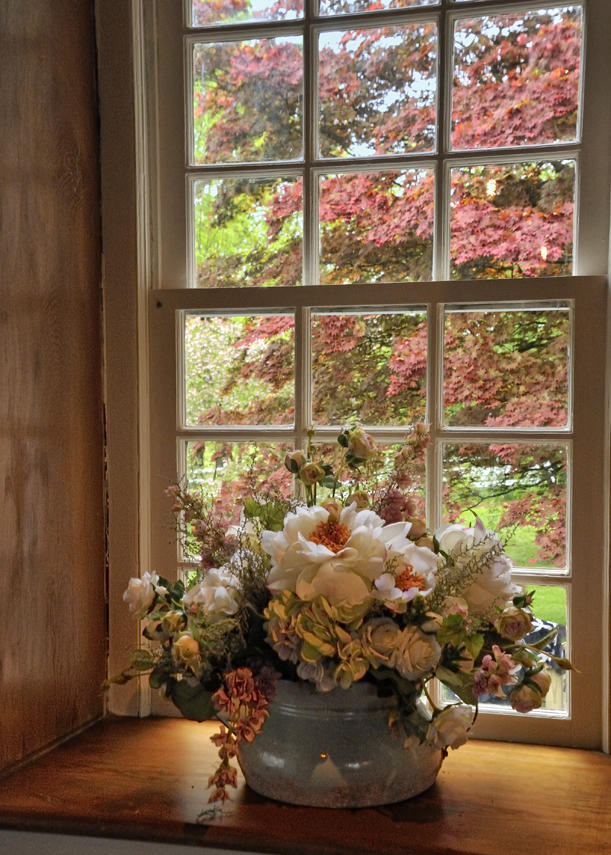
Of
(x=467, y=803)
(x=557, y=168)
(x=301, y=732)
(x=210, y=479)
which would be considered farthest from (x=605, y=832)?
(x=557, y=168)

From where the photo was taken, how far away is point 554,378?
153 cm

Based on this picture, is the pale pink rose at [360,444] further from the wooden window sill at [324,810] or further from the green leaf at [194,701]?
the wooden window sill at [324,810]

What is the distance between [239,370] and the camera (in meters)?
1.66

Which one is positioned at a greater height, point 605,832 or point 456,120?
point 456,120

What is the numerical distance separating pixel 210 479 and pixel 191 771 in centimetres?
55

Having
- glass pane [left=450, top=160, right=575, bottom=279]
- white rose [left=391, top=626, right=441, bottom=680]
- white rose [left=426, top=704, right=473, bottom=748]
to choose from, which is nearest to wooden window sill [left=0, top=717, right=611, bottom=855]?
white rose [left=426, top=704, right=473, bottom=748]

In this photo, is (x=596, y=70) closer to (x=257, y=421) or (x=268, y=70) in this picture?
(x=268, y=70)

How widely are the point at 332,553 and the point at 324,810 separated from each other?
0.43 metres

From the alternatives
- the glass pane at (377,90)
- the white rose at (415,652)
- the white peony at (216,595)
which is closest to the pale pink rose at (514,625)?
the white rose at (415,652)

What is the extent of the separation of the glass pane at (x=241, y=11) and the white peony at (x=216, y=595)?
111 centimetres

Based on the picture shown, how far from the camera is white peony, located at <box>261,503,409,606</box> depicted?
1116 mm

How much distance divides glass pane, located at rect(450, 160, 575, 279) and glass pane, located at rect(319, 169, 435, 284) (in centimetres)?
6

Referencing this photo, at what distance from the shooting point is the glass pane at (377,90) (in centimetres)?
157

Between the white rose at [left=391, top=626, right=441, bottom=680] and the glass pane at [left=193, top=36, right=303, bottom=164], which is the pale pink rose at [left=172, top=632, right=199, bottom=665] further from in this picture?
the glass pane at [left=193, top=36, right=303, bottom=164]
